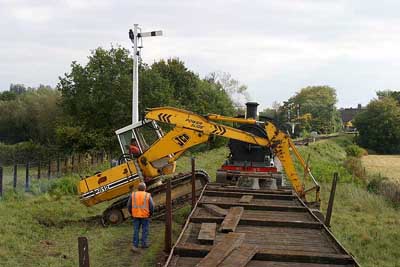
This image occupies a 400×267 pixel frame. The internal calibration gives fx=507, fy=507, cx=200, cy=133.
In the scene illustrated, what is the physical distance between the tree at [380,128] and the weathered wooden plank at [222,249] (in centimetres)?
6664

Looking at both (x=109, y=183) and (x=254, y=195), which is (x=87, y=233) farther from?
(x=254, y=195)

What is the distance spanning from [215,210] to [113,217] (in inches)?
223

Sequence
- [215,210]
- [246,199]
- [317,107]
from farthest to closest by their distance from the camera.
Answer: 1. [317,107]
2. [246,199]
3. [215,210]

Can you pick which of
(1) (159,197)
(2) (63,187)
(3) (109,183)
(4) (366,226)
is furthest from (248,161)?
(2) (63,187)

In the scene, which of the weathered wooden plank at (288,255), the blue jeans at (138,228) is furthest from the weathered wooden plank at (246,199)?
the weathered wooden plank at (288,255)

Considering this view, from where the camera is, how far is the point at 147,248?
10492mm

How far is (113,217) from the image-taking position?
501 inches

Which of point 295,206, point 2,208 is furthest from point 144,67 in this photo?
point 295,206

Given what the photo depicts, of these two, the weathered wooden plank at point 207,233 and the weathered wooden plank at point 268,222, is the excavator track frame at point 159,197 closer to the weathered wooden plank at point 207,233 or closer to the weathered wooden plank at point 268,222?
the weathered wooden plank at point 268,222

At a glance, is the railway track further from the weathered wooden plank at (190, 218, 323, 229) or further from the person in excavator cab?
the person in excavator cab

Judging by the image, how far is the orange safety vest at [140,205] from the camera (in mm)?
10164

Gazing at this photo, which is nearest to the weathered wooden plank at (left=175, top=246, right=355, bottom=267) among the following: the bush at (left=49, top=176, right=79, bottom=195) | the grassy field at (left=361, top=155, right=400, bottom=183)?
the bush at (left=49, top=176, right=79, bottom=195)

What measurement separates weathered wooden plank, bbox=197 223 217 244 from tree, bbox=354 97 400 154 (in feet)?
217

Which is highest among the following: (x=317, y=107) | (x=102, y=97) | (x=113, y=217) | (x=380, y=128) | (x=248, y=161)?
(x=317, y=107)
